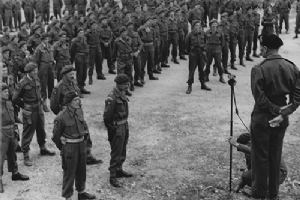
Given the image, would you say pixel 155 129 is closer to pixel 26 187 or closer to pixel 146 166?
pixel 146 166

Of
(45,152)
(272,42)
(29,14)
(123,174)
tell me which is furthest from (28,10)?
(272,42)

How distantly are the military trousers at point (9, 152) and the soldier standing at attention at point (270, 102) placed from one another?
4.65 m

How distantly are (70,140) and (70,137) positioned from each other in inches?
1.9

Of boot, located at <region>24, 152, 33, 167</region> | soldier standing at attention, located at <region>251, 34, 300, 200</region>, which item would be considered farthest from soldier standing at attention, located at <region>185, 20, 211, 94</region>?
soldier standing at attention, located at <region>251, 34, 300, 200</region>

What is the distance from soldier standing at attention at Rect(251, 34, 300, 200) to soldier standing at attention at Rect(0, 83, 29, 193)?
4658 mm

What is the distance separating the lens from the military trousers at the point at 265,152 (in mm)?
5195

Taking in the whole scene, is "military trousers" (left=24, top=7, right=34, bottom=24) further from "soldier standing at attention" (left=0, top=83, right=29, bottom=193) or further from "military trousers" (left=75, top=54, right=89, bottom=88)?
"soldier standing at attention" (left=0, top=83, right=29, bottom=193)

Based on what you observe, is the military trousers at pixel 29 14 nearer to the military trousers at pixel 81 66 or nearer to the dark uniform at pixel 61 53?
the military trousers at pixel 81 66

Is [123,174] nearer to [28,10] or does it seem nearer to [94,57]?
[94,57]

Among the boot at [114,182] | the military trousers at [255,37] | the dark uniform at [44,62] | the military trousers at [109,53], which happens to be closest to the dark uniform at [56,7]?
the military trousers at [109,53]

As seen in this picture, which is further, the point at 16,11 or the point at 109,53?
the point at 16,11

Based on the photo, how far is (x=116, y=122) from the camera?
323 inches

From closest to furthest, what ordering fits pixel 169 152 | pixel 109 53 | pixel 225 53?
1. pixel 169 152
2. pixel 225 53
3. pixel 109 53

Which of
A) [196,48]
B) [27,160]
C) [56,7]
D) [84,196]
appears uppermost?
[56,7]
